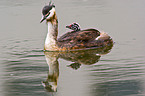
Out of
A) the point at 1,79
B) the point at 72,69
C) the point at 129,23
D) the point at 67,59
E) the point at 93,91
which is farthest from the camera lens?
the point at 129,23

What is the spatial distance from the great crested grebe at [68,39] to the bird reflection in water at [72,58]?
243mm

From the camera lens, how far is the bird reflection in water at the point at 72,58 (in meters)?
10.1

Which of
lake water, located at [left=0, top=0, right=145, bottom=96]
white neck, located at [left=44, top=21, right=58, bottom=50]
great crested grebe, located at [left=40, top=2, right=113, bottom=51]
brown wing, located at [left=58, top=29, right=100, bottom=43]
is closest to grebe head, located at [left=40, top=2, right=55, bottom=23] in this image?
great crested grebe, located at [left=40, top=2, right=113, bottom=51]

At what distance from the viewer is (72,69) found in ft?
35.2

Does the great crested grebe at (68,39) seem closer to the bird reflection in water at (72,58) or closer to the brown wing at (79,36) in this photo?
the brown wing at (79,36)

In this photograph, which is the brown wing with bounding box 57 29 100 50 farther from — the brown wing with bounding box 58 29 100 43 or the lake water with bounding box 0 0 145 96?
the lake water with bounding box 0 0 145 96

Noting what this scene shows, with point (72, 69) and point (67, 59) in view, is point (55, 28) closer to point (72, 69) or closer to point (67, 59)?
point (67, 59)

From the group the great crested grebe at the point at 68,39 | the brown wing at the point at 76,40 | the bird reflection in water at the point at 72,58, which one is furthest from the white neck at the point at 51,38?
the bird reflection in water at the point at 72,58

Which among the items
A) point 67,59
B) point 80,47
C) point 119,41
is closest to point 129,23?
point 119,41

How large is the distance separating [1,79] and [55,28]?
4.01 metres

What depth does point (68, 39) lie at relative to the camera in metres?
13.2

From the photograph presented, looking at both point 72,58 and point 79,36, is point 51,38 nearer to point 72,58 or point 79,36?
point 79,36

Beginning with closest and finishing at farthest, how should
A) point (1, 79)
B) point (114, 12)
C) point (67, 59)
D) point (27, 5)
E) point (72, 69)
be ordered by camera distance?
point (1, 79), point (72, 69), point (67, 59), point (114, 12), point (27, 5)

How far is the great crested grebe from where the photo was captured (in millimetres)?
13047
